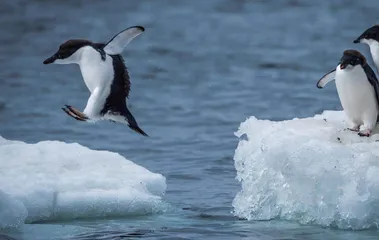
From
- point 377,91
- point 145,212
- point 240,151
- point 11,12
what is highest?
point 377,91

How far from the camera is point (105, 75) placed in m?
7.18

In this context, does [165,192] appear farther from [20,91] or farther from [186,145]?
[20,91]

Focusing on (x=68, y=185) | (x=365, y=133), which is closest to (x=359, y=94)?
(x=365, y=133)

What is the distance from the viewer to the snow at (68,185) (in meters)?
7.73

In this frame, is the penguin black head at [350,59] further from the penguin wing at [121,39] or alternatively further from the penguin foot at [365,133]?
the penguin wing at [121,39]

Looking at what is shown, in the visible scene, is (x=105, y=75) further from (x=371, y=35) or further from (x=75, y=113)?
(x=371, y=35)

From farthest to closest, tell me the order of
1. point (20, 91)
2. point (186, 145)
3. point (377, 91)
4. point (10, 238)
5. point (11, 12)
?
point (11, 12) < point (20, 91) < point (186, 145) < point (377, 91) < point (10, 238)

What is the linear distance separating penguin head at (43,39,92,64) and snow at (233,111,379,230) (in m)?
1.27

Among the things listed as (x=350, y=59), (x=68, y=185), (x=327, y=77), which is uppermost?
(x=350, y=59)

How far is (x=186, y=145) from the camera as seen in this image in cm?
1199

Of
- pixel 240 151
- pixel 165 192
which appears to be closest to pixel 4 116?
pixel 165 192

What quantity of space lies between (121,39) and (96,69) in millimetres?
231

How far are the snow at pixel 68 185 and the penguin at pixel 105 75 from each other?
75cm

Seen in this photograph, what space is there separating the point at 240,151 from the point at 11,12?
16.3m
